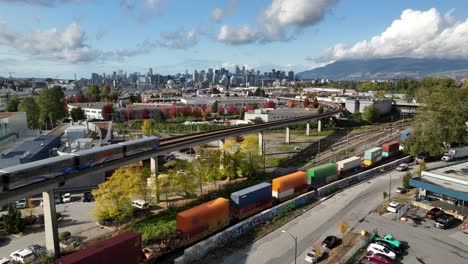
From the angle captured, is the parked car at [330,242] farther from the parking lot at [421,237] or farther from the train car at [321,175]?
the train car at [321,175]

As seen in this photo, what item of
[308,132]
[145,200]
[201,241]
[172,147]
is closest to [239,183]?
[172,147]

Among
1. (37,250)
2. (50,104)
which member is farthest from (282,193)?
(50,104)

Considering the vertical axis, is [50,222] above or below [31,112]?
below

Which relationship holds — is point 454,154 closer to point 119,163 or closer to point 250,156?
point 250,156

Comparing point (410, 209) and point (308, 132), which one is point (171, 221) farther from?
point (308, 132)

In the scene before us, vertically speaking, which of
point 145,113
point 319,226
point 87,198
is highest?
point 145,113

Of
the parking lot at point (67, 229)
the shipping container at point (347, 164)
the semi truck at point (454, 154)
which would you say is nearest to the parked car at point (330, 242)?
the shipping container at point (347, 164)

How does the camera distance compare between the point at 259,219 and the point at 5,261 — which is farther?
the point at 259,219

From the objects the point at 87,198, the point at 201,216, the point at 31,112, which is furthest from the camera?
the point at 31,112
